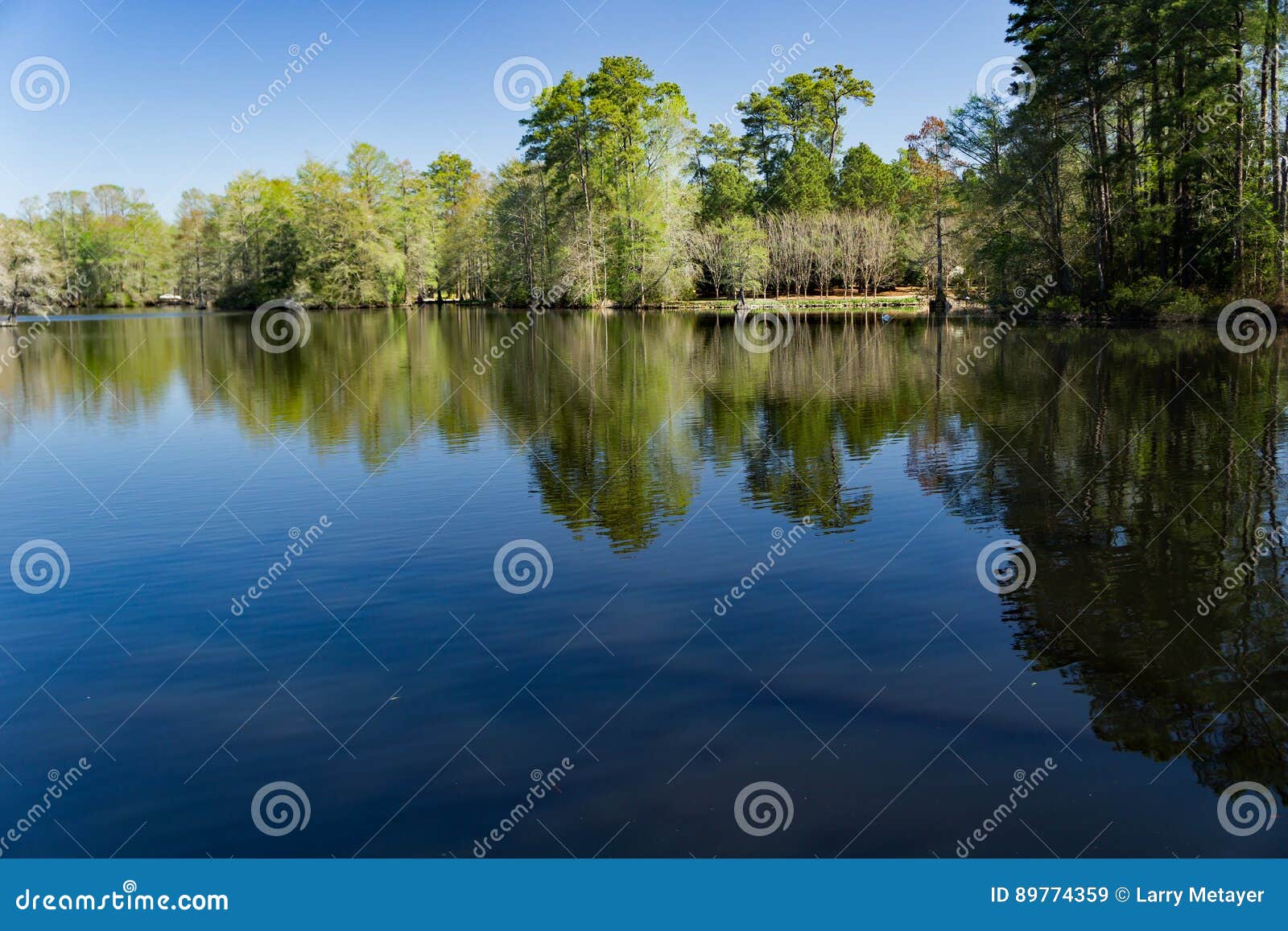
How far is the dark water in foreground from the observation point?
631 cm

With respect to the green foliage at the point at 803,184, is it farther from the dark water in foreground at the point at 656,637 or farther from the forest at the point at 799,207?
the dark water in foreground at the point at 656,637

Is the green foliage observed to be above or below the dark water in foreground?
above

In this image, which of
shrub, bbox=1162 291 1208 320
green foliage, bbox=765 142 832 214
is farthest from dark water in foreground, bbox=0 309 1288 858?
green foliage, bbox=765 142 832 214

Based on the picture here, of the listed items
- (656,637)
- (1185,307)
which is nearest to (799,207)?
(1185,307)

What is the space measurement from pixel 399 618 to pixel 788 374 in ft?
69.0

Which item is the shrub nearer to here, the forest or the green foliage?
the forest

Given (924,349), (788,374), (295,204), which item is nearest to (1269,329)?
(924,349)

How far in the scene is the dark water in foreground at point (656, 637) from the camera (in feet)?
20.7

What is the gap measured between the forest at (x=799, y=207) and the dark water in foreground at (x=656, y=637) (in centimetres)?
2580

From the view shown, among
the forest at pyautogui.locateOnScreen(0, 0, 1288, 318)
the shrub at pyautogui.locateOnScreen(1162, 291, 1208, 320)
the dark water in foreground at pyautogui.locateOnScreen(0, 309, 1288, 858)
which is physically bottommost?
the dark water in foreground at pyautogui.locateOnScreen(0, 309, 1288, 858)

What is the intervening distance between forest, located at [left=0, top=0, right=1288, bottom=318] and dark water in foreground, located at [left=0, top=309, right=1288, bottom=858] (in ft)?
84.6

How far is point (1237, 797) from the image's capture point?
627cm

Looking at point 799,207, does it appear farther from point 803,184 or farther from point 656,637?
point 656,637

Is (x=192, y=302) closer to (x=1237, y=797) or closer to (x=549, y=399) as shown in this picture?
(x=549, y=399)
